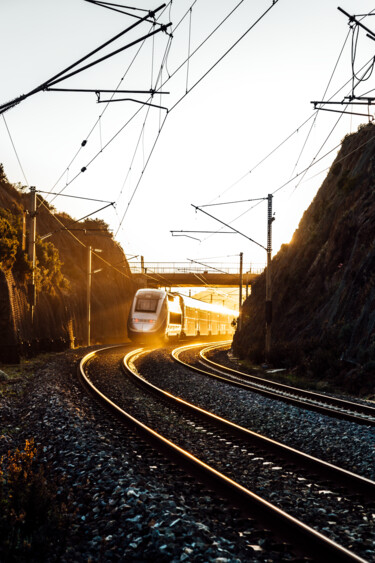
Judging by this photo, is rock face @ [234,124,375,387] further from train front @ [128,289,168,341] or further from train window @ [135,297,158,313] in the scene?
train window @ [135,297,158,313]

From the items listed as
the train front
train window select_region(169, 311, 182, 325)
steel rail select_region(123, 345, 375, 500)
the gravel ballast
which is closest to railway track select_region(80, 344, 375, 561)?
steel rail select_region(123, 345, 375, 500)

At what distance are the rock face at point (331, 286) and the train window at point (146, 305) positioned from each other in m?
6.69

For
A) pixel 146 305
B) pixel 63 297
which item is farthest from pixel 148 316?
pixel 63 297

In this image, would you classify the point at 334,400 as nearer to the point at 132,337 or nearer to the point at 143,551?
the point at 143,551

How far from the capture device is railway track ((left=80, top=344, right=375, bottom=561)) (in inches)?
180

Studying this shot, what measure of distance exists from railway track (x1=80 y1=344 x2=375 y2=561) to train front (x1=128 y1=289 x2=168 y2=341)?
2404 centimetres

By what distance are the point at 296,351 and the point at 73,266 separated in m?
34.7

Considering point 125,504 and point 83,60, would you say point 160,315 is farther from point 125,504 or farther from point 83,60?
point 125,504

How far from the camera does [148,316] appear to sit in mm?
37375

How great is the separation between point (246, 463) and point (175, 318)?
35.0 m

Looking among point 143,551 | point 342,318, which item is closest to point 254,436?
point 143,551

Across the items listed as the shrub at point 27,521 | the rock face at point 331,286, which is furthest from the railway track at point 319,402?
the shrub at point 27,521

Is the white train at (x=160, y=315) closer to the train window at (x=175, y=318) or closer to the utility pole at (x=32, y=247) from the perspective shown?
the train window at (x=175, y=318)

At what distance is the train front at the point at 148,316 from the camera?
37219 mm
